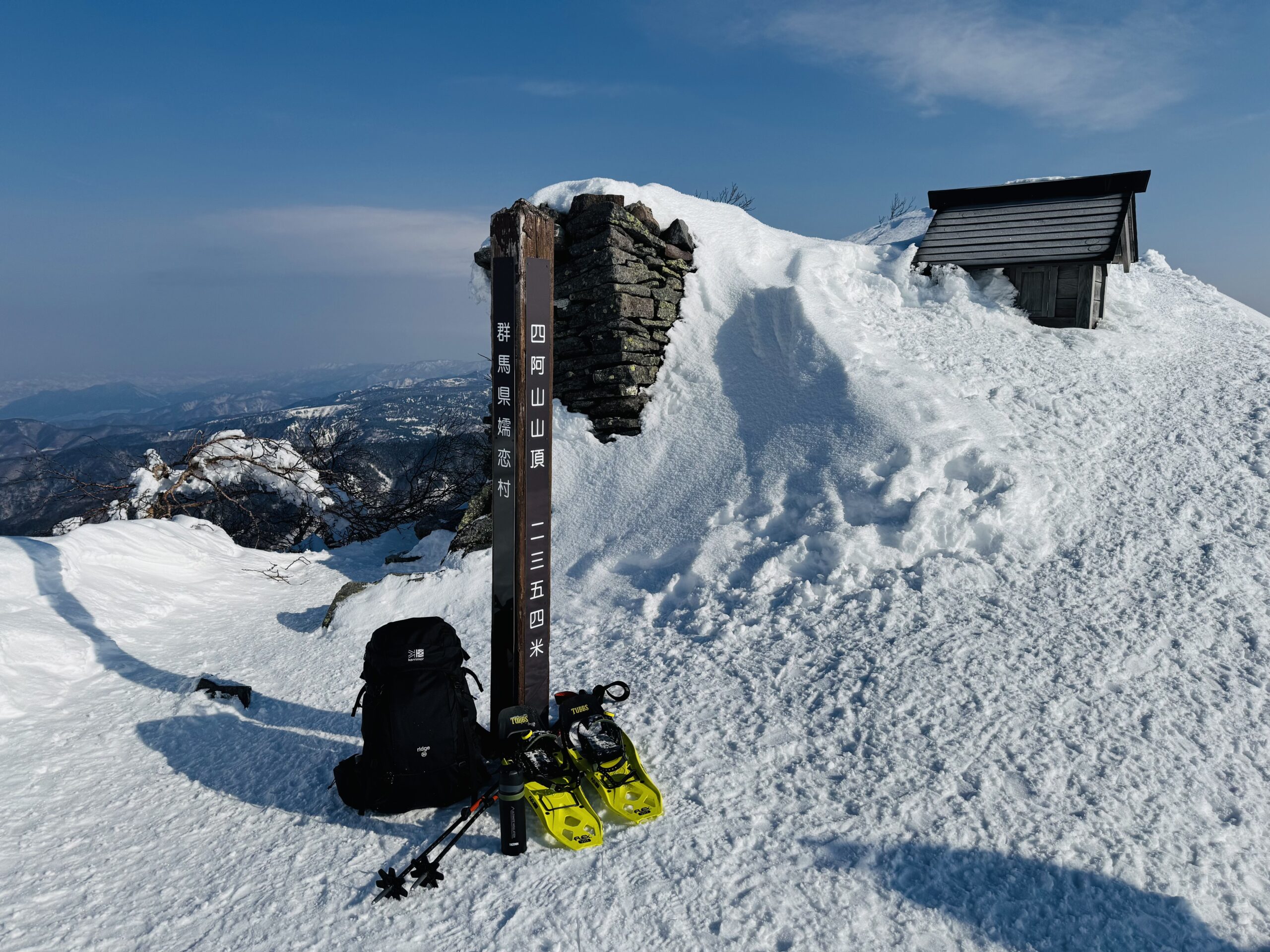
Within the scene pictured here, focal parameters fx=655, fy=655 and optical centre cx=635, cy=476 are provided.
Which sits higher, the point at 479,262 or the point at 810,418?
the point at 479,262

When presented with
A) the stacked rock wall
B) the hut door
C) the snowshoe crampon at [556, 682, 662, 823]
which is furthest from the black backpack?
the hut door

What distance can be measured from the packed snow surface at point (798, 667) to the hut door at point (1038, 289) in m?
0.22

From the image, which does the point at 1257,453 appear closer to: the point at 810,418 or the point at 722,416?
the point at 810,418

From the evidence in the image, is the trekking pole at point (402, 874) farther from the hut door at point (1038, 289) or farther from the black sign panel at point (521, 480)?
the hut door at point (1038, 289)

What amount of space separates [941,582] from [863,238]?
20306 mm

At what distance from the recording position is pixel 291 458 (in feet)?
40.2

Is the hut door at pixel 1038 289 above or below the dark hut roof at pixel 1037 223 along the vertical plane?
below

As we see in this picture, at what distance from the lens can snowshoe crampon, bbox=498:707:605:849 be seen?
3.64m

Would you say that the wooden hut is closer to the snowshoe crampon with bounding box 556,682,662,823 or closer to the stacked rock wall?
the stacked rock wall

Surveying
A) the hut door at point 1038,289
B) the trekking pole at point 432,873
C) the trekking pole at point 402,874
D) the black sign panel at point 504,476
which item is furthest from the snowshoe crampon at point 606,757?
the hut door at point 1038,289

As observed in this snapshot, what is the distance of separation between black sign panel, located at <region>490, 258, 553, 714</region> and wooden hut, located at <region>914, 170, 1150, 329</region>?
7.99 meters

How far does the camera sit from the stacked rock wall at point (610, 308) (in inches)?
321

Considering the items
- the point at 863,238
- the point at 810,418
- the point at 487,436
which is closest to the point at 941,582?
the point at 810,418

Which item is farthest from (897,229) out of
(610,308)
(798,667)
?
(798,667)
